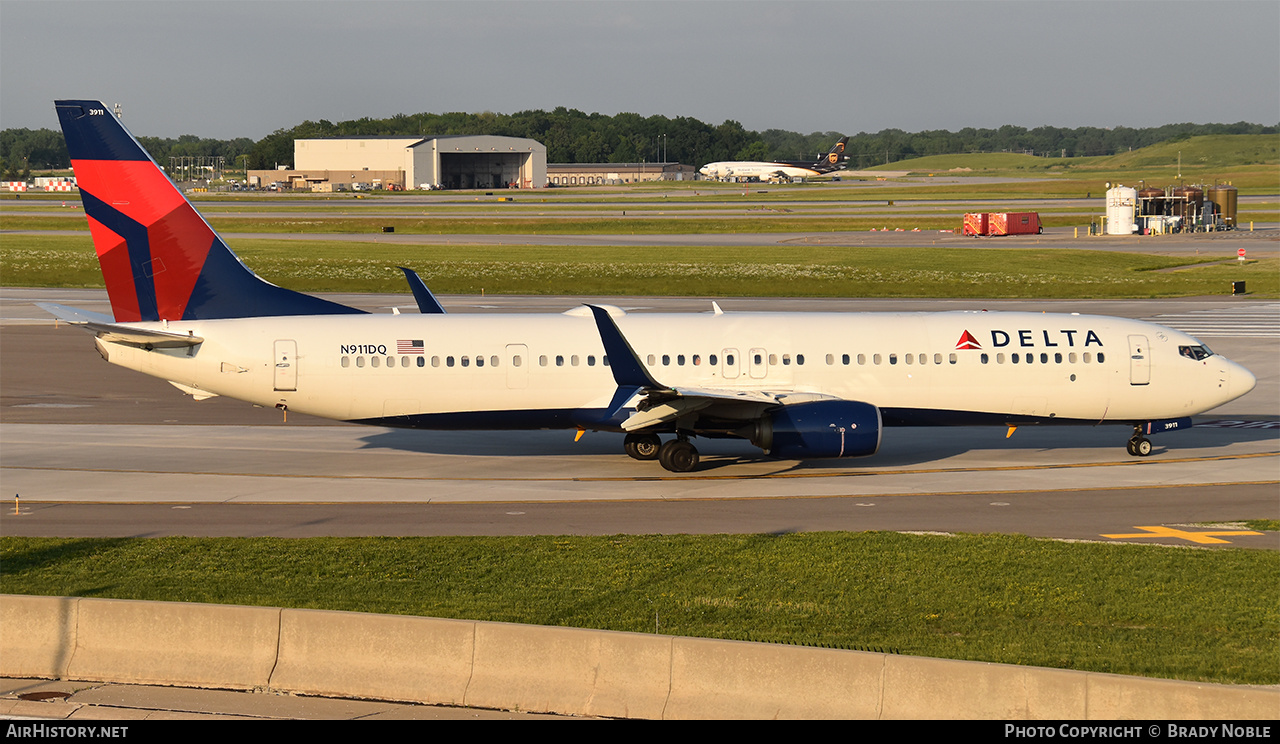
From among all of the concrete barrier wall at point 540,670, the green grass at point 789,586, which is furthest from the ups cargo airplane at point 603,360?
the concrete barrier wall at point 540,670

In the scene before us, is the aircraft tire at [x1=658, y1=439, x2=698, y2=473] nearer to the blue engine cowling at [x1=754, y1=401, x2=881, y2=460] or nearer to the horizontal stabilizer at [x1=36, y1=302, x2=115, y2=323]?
the blue engine cowling at [x1=754, y1=401, x2=881, y2=460]

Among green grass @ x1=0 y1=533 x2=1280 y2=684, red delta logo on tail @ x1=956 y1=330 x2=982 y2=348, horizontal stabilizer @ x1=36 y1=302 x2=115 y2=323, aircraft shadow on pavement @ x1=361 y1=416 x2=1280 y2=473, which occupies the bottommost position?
aircraft shadow on pavement @ x1=361 y1=416 x2=1280 y2=473

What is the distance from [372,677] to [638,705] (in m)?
3.38

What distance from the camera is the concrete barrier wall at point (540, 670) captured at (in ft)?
45.8

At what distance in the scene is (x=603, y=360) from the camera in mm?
31953

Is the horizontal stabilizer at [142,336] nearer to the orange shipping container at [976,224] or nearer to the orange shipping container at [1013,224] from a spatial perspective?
the orange shipping container at [976,224]

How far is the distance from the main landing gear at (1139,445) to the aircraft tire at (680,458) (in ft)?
40.4

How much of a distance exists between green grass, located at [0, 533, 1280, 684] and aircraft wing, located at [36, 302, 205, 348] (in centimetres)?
726

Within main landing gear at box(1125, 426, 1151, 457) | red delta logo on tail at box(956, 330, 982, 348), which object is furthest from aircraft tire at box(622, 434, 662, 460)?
main landing gear at box(1125, 426, 1151, 457)

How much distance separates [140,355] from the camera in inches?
1208

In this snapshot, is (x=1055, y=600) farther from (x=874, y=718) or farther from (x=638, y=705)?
(x=638, y=705)

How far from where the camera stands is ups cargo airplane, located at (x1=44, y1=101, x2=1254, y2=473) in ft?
101

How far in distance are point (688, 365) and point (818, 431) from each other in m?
3.92

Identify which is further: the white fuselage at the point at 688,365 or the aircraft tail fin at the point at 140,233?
the white fuselage at the point at 688,365
